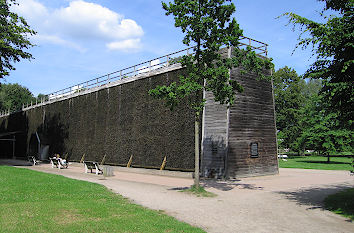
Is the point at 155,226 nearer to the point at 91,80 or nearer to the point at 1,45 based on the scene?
the point at 1,45

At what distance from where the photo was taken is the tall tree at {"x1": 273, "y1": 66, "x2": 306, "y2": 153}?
49.5 metres

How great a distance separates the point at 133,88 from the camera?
25922 mm

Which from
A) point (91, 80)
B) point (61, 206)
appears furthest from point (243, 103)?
point (91, 80)

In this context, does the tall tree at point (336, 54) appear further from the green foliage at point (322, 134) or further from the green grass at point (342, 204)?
the green foliage at point (322, 134)

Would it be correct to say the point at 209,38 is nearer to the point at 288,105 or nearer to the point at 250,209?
the point at 250,209

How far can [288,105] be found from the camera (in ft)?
167

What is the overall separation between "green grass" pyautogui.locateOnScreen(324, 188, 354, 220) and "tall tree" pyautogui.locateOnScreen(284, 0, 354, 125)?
106 inches

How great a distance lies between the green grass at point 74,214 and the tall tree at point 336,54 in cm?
584

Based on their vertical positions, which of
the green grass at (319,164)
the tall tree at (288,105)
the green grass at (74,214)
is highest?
the tall tree at (288,105)

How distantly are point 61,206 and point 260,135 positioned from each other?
580 inches

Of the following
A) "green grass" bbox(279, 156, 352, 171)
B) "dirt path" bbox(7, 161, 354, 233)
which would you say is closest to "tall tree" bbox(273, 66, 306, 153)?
"green grass" bbox(279, 156, 352, 171)

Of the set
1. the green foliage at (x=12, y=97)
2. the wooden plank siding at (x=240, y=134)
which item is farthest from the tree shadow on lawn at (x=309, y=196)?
the green foliage at (x=12, y=97)

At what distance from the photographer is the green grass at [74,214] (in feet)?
20.9

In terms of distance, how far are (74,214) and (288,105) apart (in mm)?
48666
